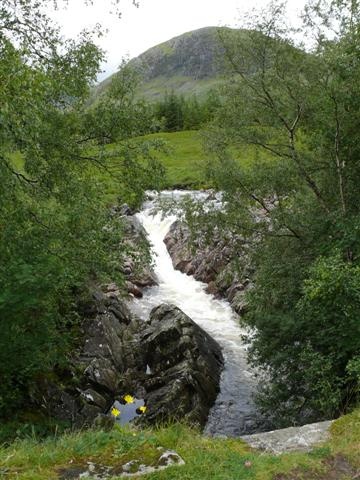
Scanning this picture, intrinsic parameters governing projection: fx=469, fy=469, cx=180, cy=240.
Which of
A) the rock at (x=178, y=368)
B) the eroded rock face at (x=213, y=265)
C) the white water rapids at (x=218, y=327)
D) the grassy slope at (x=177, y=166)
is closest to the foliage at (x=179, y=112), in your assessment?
the grassy slope at (x=177, y=166)

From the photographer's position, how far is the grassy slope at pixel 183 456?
6355 millimetres

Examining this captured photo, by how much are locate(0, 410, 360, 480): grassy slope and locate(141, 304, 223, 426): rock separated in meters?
9.02

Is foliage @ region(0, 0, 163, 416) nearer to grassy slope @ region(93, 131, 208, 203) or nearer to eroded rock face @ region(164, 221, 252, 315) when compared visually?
grassy slope @ region(93, 131, 208, 203)

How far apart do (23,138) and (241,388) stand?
46.6 feet

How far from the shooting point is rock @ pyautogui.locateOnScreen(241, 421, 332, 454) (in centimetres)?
796

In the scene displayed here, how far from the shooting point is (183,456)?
272 inches

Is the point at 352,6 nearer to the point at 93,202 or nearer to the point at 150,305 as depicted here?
the point at 93,202

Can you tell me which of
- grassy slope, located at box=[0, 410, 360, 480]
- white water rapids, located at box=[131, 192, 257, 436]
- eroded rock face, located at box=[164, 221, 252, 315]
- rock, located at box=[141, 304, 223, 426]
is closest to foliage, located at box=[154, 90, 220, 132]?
white water rapids, located at box=[131, 192, 257, 436]

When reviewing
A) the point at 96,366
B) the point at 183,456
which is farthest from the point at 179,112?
the point at 183,456

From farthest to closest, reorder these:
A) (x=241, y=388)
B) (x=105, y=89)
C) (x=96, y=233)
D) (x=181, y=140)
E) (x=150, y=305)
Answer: (x=181, y=140) → (x=150, y=305) → (x=241, y=388) → (x=105, y=89) → (x=96, y=233)

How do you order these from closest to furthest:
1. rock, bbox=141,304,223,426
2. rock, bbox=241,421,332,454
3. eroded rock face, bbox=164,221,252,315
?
rock, bbox=241,421,332,454 < rock, bbox=141,304,223,426 < eroded rock face, bbox=164,221,252,315

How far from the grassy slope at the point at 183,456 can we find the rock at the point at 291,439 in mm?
394

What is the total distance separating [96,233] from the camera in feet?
44.2

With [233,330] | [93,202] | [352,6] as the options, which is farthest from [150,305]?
[352,6]
